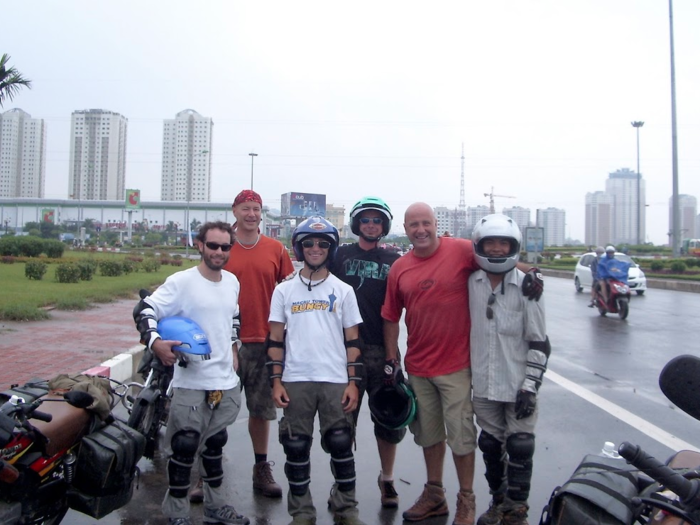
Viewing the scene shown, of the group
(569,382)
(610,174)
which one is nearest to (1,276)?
(569,382)

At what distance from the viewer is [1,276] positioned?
62.6 ft

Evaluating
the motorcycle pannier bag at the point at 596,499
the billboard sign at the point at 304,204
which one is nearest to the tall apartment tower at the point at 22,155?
the billboard sign at the point at 304,204

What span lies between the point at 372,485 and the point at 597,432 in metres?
2.51

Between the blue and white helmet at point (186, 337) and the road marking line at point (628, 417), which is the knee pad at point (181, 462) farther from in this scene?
the road marking line at point (628, 417)

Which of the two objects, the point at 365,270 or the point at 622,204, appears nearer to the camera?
the point at 365,270

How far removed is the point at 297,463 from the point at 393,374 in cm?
84

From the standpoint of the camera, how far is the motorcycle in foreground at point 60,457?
2889 mm

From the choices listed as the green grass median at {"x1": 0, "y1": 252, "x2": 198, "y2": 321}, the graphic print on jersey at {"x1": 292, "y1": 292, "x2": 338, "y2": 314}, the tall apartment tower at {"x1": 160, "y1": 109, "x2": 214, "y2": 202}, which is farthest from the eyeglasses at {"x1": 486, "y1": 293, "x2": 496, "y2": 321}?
the tall apartment tower at {"x1": 160, "y1": 109, "x2": 214, "y2": 202}

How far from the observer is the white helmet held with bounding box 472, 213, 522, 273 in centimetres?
383

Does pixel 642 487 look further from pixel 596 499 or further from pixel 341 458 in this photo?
pixel 341 458

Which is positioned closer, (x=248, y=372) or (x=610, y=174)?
(x=248, y=372)

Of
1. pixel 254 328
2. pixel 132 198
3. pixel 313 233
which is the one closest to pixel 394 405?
pixel 254 328

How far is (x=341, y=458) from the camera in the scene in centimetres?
371

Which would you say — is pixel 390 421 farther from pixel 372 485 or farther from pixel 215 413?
pixel 215 413
